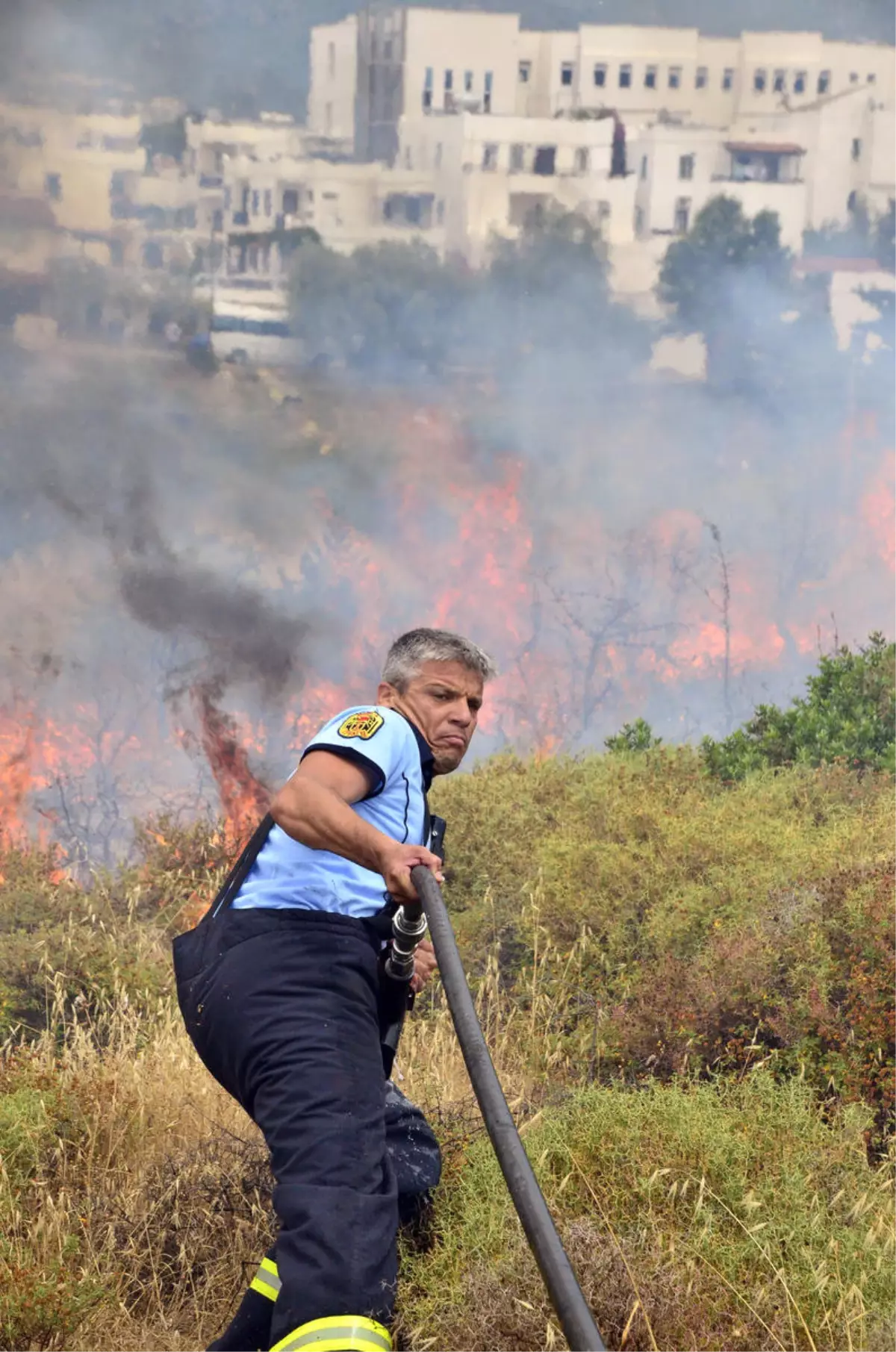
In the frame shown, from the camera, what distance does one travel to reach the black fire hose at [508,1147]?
2768mm

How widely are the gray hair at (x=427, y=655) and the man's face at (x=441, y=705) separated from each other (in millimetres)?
15

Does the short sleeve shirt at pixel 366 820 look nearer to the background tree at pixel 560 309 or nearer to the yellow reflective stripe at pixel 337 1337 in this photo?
the yellow reflective stripe at pixel 337 1337

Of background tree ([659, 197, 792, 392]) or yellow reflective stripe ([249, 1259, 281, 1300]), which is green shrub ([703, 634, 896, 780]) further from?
yellow reflective stripe ([249, 1259, 281, 1300])

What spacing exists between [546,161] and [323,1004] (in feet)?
43.9

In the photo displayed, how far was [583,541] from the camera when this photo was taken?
1534 cm

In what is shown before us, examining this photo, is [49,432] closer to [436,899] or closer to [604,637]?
[604,637]

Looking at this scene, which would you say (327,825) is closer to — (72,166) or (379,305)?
(379,305)

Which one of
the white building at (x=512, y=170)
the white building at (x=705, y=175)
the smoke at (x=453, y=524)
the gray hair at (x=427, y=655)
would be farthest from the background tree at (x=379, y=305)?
the gray hair at (x=427, y=655)

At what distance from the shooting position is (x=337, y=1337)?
3.17 metres

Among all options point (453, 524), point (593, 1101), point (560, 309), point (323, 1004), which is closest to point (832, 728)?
point (593, 1101)

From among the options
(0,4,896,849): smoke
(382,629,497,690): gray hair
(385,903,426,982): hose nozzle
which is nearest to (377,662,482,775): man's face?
(382,629,497,690): gray hair

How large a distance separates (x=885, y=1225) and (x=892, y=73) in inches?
542

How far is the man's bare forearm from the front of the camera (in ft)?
11.2

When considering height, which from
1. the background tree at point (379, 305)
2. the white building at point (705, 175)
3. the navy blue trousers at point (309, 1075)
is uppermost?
the white building at point (705, 175)
